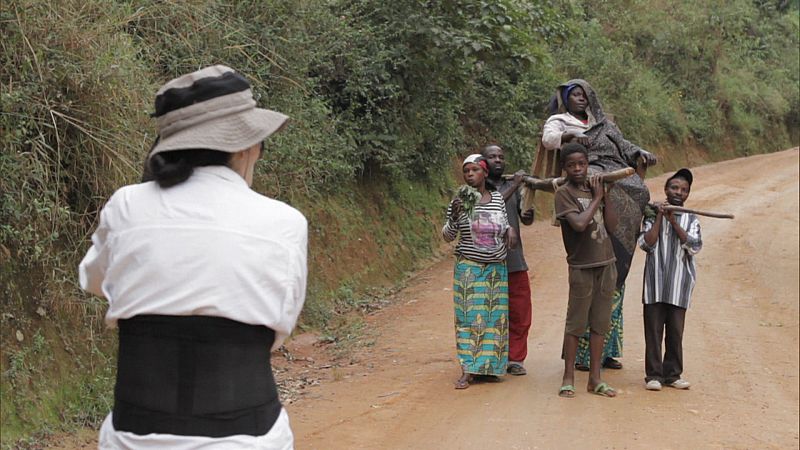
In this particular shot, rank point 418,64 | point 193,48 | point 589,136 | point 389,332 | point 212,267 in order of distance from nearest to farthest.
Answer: point 212,267
point 589,136
point 193,48
point 389,332
point 418,64

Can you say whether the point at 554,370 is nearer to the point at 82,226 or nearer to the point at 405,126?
the point at 82,226

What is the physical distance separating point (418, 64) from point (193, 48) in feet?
15.9

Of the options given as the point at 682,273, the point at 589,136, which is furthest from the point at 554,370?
the point at 589,136

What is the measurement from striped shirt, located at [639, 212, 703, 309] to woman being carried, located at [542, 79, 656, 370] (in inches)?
6.5

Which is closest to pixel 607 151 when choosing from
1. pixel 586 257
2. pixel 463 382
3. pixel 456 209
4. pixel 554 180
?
pixel 554 180

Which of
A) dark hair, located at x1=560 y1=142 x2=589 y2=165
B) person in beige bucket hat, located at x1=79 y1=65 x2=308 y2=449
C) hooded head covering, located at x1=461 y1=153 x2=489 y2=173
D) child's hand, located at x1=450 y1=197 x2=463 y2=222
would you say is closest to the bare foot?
child's hand, located at x1=450 y1=197 x2=463 y2=222

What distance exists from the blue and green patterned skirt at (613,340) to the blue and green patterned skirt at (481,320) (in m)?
0.70

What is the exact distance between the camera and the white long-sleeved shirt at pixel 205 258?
7.56ft

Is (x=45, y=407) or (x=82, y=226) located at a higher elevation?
(x=82, y=226)

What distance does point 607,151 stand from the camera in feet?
24.4

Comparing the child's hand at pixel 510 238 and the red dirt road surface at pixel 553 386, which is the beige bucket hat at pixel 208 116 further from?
the child's hand at pixel 510 238

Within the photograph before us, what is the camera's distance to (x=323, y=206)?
38.0 feet

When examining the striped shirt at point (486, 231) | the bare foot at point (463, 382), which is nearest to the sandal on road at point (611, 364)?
the bare foot at point (463, 382)

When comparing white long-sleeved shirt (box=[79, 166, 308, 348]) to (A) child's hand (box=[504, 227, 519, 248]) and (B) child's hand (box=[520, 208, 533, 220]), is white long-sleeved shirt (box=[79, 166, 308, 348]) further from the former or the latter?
Result: (B) child's hand (box=[520, 208, 533, 220])
